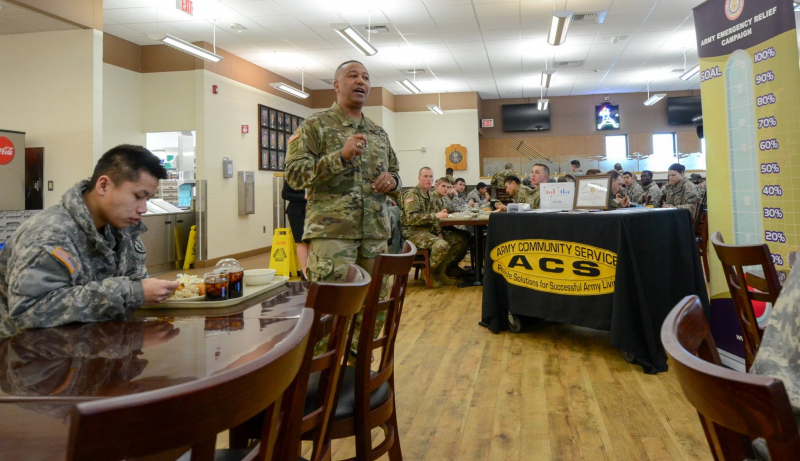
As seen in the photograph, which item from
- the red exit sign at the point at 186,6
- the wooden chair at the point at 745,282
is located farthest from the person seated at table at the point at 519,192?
the wooden chair at the point at 745,282

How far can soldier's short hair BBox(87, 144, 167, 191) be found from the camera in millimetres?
1477

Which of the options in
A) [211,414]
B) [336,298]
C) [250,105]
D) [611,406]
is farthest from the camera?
[250,105]

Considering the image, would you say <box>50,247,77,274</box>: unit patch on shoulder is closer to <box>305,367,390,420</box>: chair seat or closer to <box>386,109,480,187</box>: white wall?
<box>305,367,390,420</box>: chair seat

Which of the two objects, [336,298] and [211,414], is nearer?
[211,414]

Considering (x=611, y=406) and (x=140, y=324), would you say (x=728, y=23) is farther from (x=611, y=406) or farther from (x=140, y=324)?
(x=140, y=324)

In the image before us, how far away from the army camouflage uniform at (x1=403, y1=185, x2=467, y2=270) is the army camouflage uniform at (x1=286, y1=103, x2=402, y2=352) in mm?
3319

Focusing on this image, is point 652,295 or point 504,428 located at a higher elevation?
point 652,295

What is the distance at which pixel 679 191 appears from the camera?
782 cm

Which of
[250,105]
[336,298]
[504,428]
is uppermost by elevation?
[250,105]

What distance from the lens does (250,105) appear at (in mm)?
9227

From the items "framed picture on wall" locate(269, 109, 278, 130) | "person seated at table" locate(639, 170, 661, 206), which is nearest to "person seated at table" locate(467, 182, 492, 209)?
"person seated at table" locate(639, 170, 661, 206)

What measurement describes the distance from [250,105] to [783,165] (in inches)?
326

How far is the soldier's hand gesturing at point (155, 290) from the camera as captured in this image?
1381 millimetres

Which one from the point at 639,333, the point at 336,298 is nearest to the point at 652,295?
the point at 639,333
